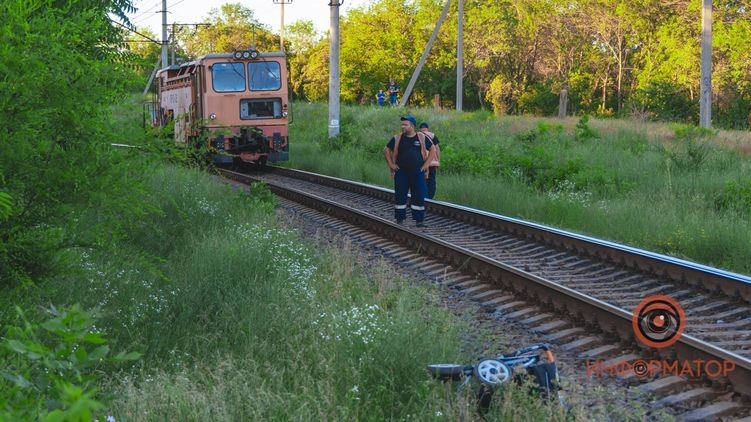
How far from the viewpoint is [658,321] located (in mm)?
6867

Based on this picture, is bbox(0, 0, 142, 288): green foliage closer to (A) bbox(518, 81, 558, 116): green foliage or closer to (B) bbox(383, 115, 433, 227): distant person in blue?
(B) bbox(383, 115, 433, 227): distant person in blue

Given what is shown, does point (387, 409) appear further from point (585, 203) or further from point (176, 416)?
point (585, 203)

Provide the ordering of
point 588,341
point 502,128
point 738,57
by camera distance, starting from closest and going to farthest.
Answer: point 588,341 → point 502,128 → point 738,57

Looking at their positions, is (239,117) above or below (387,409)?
above

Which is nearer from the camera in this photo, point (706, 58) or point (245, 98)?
point (245, 98)

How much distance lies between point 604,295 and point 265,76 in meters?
18.1

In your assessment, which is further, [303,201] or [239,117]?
[239,117]

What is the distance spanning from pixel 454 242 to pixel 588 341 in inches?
186

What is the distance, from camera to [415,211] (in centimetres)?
1280

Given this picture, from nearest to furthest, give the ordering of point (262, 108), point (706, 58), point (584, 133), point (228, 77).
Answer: point (228, 77), point (262, 108), point (584, 133), point (706, 58)

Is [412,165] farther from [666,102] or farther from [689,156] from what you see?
[666,102]

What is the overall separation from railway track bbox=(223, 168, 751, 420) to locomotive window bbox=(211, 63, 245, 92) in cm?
1195

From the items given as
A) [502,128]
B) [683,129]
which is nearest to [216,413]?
[683,129]

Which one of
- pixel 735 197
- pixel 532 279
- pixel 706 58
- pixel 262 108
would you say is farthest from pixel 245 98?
pixel 532 279
